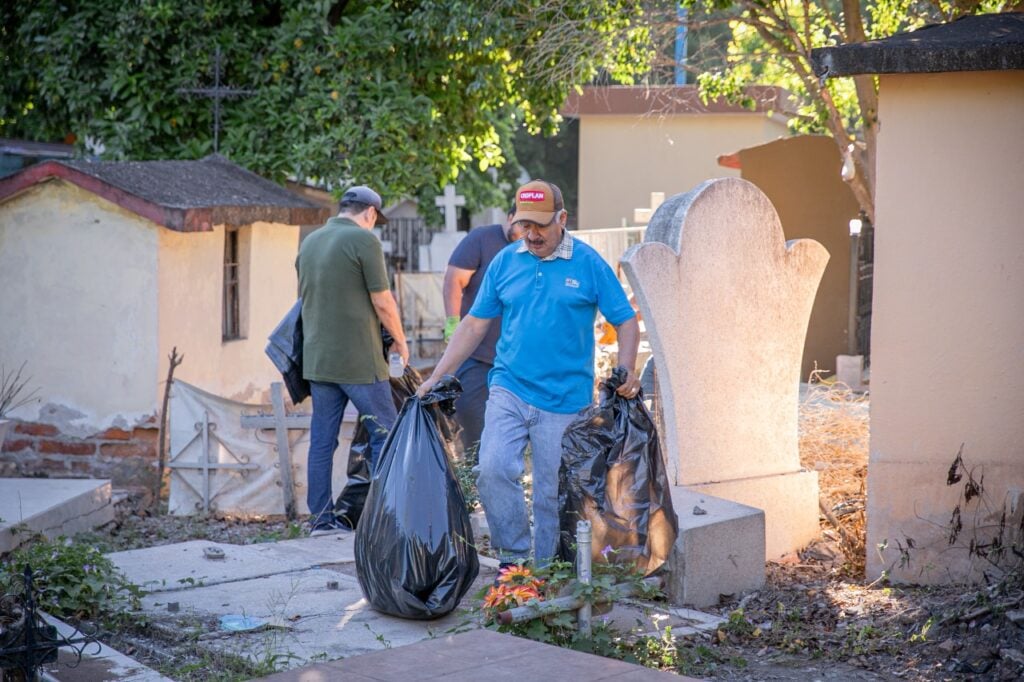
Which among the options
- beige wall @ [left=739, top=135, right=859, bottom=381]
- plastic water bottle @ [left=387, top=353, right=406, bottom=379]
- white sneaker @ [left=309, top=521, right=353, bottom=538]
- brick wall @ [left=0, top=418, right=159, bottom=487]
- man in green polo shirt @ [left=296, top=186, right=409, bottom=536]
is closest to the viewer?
white sneaker @ [left=309, top=521, right=353, bottom=538]

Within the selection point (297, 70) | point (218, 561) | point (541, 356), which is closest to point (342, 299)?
point (218, 561)

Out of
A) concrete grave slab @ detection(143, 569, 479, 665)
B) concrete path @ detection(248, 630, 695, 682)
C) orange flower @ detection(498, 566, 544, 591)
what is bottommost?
concrete grave slab @ detection(143, 569, 479, 665)

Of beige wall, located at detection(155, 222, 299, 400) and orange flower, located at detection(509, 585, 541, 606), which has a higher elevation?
beige wall, located at detection(155, 222, 299, 400)

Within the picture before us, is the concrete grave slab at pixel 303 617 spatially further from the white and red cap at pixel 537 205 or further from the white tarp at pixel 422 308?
the white tarp at pixel 422 308

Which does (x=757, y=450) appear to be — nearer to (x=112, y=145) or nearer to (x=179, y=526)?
A: (x=179, y=526)

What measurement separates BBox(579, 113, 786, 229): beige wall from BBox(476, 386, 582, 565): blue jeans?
54.9ft

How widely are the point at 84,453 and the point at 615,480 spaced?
5.46 m


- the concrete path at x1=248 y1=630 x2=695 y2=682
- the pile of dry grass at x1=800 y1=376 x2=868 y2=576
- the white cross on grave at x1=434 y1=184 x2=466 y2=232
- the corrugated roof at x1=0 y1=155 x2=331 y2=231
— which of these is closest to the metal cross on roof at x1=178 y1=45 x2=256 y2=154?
the corrugated roof at x1=0 y1=155 x2=331 y2=231

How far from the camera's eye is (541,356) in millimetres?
5316

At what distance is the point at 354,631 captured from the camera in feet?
16.3

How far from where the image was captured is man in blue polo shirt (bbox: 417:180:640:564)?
531cm

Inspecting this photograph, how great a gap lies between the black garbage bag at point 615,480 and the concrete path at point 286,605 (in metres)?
0.31

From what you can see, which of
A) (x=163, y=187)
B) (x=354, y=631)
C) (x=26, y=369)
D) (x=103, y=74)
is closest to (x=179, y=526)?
(x=26, y=369)

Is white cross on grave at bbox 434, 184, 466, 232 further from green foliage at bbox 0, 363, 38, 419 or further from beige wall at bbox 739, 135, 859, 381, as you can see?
green foliage at bbox 0, 363, 38, 419
